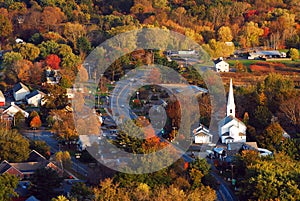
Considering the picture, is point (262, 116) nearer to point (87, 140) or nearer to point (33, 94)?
point (87, 140)

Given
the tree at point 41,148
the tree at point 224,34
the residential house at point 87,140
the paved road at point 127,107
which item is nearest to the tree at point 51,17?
the tree at point 224,34

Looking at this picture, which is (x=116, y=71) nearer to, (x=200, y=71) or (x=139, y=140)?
(x=200, y=71)

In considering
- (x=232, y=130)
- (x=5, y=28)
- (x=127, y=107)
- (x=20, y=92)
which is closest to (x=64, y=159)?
(x=232, y=130)

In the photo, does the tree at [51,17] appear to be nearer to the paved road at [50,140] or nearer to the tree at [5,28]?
the tree at [5,28]

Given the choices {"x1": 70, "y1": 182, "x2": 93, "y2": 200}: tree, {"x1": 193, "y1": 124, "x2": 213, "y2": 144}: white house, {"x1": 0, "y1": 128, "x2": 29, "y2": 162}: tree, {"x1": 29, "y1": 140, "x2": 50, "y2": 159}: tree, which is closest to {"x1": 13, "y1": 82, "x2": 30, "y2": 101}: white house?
{"x1": 29, "y1": 140, "x2": 50, "y2": 159}: tree

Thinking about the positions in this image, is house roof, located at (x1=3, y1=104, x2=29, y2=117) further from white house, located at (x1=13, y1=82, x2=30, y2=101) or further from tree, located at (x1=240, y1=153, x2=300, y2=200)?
tree, located at (x1=240, y1=153, x2=300, y2=200)

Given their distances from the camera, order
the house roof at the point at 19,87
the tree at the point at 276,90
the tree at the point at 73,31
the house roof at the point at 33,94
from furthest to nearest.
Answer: the tree at the point at 73,31, the house roof at the point at 19,87, the house roof at the point at 33,94, the tree at the point at 276,90
